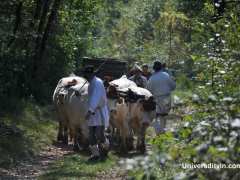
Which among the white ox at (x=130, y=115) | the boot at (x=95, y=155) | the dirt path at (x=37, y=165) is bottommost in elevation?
the dirt path at (x=37, y=165)

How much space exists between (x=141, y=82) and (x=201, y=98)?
1177 cm

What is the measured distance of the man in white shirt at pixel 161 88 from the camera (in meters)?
15.5

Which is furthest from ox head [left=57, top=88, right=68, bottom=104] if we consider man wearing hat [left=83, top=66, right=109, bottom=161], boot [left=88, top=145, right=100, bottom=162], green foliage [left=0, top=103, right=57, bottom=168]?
boot [left=88, top=145, right=100, bottom=162]

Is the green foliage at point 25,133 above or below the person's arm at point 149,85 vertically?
below

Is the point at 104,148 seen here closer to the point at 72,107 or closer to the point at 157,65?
the point at 72,107

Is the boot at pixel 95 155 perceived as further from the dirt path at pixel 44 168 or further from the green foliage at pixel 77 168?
the dirt path at pixel 44 168

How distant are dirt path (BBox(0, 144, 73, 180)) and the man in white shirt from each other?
2.31 m

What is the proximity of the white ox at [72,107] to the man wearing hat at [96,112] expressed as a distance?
57.9 inches

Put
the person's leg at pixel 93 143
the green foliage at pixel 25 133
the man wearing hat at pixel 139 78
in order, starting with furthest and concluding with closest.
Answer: the man wearing hat at pixel 139 78 < the green foliage at pixel 25 133 < the person's leg at pixel 93 143

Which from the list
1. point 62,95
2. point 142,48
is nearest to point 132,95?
point 62,95

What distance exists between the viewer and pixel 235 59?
6758mm

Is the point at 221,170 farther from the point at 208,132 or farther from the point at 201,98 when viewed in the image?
the point at 201,98

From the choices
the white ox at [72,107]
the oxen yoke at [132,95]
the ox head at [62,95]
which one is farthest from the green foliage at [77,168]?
the ox head at [62,95]

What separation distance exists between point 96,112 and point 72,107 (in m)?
2.53
